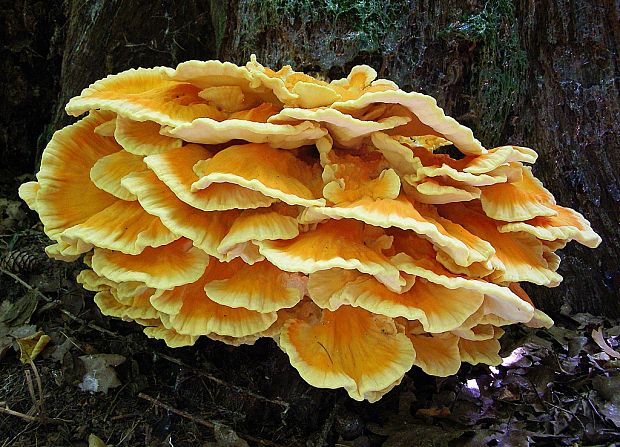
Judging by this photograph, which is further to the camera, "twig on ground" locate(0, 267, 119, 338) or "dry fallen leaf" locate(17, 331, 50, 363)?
"twig on ground" locate(0, 267, 119, 338)

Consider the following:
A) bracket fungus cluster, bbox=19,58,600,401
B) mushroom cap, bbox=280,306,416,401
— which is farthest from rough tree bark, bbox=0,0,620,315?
mushroom cap, bbox=280,306,416,401

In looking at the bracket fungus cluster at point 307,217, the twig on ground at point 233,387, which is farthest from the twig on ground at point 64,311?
the bracket fungus cluster at point 307,217

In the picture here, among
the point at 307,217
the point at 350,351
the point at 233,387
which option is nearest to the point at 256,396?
the point at 233,387

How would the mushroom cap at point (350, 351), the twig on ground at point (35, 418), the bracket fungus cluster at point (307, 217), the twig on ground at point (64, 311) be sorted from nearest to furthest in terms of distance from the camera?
the bracket fungus cluster at point (307, 217)
the mushroom cap at point (350, 351)
the twig on ground at point (35, 418)
the twig on ground at point (64, 311)

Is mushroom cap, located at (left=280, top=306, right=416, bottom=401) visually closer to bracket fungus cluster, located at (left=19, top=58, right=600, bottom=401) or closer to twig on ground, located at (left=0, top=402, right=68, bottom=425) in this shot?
bracket fungus cluster, located at (left=19, top=58, right=600, bottom=401)

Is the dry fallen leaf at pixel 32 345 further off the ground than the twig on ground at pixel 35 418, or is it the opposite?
the dry fallen leaf at pixel 32 345

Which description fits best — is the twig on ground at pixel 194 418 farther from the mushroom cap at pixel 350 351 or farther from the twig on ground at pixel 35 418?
the mushroom cap at pixel 350 351
